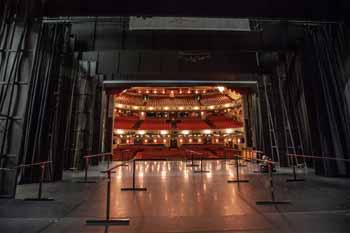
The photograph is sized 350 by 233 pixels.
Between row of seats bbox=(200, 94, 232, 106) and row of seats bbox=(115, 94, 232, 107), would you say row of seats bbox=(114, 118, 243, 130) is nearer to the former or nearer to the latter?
row of seats bbox=(200, 94, 232, 106)

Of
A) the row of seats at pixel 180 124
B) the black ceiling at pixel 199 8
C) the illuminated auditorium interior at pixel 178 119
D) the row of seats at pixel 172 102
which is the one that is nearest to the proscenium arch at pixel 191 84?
the black ceiling at pixel 199 8

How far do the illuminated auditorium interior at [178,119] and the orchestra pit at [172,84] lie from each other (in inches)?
656

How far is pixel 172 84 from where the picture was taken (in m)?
13.8

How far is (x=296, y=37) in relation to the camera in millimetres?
9227

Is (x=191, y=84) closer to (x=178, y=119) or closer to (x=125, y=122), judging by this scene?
(x=125, y=122)

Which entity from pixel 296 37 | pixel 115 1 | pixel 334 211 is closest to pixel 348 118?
pixel 296 37

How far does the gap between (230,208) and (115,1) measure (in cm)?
675

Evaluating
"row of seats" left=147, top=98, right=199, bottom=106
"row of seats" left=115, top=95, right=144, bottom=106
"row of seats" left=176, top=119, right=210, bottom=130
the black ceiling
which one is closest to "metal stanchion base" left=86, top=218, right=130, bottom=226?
the black ceiling

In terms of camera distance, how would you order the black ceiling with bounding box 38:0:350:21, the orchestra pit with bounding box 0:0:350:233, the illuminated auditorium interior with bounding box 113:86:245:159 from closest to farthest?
the orchestra pit with bounding box 0:0:350:233 < the black ceiling with bounding box 38:0:350:21 < the illuminated auditorium interior with bounding box 113:86:245:159

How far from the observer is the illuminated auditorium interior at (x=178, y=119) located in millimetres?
31578

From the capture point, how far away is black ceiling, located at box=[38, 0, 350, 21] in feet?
21.9

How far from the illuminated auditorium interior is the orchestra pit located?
1667 centimetres

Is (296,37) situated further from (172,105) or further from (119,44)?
(172,105)

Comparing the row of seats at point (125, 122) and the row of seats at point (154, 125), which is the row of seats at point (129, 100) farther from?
the row of seats at point (154, 125)
